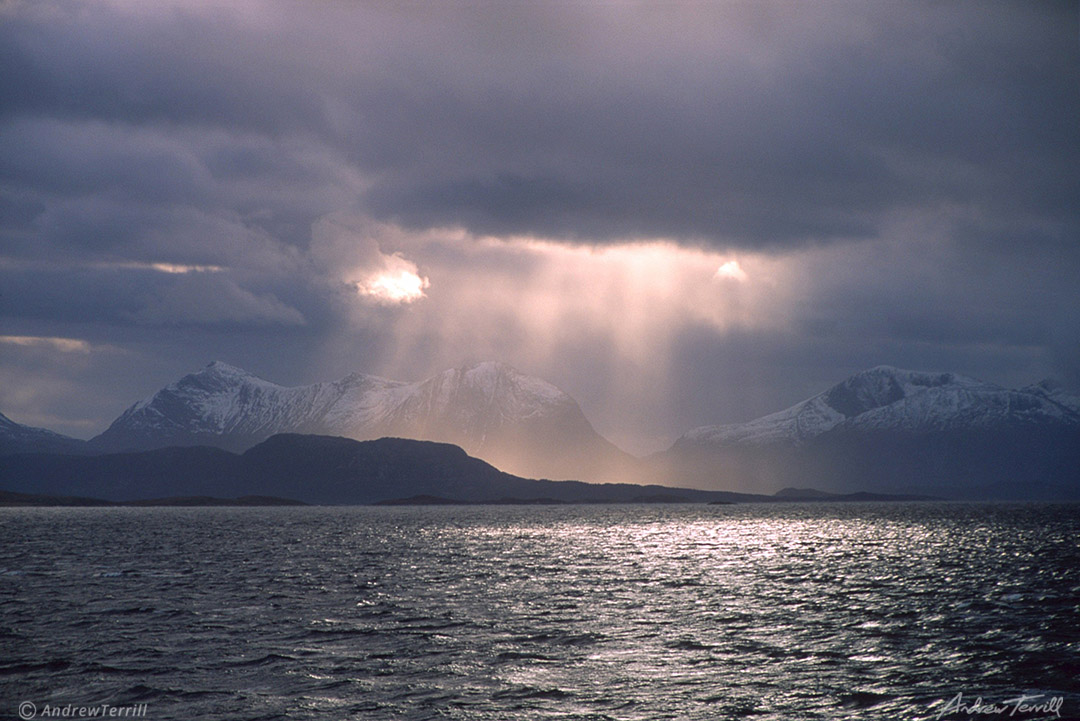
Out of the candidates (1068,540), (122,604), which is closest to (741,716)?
(122,604)

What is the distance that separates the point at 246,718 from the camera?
34.6 meters

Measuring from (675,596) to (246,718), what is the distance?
142ft

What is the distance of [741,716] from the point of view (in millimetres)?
34250

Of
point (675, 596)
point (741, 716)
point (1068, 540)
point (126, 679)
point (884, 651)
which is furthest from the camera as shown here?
point (1068, 540)

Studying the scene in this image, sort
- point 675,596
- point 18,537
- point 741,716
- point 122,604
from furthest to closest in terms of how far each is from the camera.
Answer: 1. point 18,537
2. point 675,596
3. point 122,604
4. point 741,716

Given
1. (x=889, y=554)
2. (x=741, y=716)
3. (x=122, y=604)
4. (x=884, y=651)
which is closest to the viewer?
(x=741, y=716)

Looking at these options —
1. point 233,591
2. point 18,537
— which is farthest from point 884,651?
point 18,537

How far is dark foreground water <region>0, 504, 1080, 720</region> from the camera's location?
120 ft

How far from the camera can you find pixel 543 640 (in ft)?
167

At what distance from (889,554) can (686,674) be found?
9338 cm

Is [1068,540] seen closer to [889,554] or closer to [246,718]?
[889,554]

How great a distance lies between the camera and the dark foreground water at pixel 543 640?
36.7 meters

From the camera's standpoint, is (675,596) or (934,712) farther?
(675,596)

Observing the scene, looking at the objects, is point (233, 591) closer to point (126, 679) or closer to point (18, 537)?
point (126, 679)
